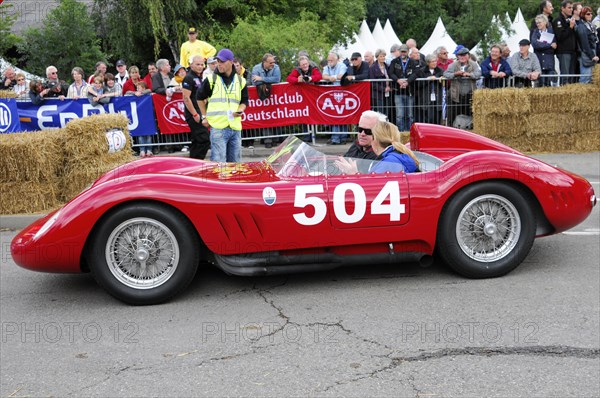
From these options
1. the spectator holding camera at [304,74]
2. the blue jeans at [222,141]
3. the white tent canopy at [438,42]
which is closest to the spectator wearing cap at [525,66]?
the spectator holding camera at [304,74]

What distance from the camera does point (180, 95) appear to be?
1323 centimetres

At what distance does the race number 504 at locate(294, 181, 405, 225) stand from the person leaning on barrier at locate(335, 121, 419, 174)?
24cm

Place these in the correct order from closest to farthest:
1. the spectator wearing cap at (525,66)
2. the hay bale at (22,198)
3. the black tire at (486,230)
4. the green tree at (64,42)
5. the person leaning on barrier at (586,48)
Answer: the black tire at (486,230) < the hay bale at (22,198) < the spectator wearing cap at (525,66) < the person leaning on barrier at (586,48) < the green tree at (64,42)

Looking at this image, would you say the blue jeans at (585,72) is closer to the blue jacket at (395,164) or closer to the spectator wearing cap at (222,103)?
the spectator wearing cap at (222,103)

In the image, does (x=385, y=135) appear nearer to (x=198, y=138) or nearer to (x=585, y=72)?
(x=198, y=138)

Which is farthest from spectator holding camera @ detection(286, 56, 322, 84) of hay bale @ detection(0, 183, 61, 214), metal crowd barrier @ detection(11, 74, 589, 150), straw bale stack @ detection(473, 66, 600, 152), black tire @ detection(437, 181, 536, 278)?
black tire @ detection(437, 181, 536, 278)

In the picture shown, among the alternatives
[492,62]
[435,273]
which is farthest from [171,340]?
[492,62]

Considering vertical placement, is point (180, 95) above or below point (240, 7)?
below

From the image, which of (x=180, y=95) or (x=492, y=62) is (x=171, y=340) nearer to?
(x=180, y=95)

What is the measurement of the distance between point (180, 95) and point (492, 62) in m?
5.64

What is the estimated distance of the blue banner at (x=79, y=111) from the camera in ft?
43.4

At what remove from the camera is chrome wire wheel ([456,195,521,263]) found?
5.82 metres

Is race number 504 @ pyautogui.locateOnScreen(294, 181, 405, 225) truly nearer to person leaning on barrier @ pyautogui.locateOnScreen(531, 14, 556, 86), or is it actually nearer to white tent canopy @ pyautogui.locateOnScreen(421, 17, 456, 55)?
person leaning on barrier @ pyautogui.locateOnScreen(531, 14, 556, 86)

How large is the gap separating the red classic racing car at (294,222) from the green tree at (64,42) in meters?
20.6
